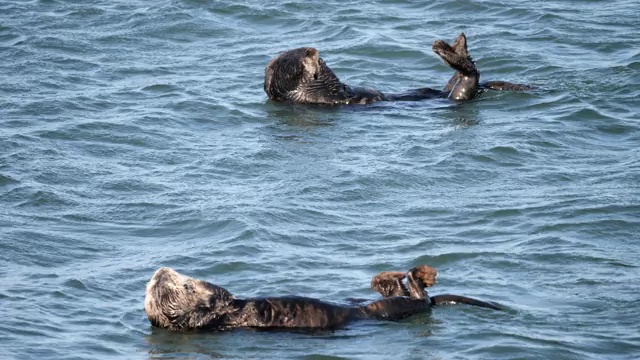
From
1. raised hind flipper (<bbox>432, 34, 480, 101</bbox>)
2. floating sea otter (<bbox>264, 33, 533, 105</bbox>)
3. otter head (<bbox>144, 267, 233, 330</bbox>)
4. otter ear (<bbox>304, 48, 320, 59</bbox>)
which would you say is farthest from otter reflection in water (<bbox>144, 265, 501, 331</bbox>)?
otter ear (<bbox>304, 48, 320, 59</bbox>)

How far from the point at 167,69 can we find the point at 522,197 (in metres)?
6.18

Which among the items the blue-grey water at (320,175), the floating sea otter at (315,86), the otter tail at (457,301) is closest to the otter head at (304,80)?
the floating sea otter at (315,86)

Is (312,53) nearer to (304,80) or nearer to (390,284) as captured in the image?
(304,80)

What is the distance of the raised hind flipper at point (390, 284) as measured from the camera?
8.32m

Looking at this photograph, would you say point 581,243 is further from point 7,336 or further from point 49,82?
point 49,82

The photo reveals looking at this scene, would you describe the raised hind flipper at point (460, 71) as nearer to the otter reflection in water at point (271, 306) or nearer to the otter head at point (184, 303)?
the otter reflection in water at point (271, 306)

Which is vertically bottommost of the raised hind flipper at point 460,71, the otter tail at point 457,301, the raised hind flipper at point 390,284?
the otter tail at point 457,301

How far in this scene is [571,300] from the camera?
846cm

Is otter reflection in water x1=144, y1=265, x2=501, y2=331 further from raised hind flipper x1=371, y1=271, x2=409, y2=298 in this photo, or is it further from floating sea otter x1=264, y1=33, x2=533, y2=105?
floating sea otter x1=264, y1=33, x2=533, y2=105

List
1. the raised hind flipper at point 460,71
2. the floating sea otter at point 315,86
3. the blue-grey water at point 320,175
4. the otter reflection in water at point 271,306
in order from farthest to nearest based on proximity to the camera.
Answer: the floating sea otter at point 315,86 → the raised hind flipper at point 460,71 → the blue-grey water at point 320,175 → the otter reflection in water at point 271,306

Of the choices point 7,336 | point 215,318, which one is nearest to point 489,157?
point 215,318

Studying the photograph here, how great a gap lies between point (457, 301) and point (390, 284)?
0.44 meters

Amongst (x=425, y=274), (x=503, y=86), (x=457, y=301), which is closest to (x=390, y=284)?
(x=425, y=274)

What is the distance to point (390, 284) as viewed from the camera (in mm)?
8367
